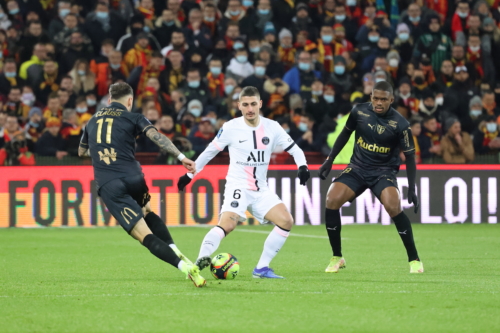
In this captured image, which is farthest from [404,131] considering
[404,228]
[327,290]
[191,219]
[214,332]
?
[191,219]

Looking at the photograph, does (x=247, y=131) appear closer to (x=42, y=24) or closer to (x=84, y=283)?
(x=84, y=283)

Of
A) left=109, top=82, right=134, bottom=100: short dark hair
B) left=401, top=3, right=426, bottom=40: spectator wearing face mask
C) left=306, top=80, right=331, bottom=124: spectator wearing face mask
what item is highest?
left=401, top=3, right=426, bottom=40: spectator wearing face mask

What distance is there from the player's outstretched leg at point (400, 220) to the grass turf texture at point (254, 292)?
7.9 inches

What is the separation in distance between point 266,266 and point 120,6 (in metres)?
12.1

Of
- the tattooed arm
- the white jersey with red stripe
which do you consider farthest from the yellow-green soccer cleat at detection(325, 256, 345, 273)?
the tattooed arm

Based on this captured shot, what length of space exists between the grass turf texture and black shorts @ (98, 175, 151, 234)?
618 millimetres

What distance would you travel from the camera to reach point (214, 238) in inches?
324

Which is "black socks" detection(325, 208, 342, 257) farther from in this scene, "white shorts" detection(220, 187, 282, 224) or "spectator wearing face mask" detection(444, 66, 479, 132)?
"spectator wearing face mask" detection(444, 66, 479, 132)

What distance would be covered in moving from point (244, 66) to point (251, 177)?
384 inches

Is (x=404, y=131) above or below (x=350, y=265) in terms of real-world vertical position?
above

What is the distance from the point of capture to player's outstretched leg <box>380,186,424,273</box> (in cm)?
901

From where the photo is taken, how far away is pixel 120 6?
19.2 meters

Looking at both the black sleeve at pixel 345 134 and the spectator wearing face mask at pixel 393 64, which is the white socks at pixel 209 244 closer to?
the black sleeve at pixel 345 134

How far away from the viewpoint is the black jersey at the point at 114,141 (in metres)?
7.89
